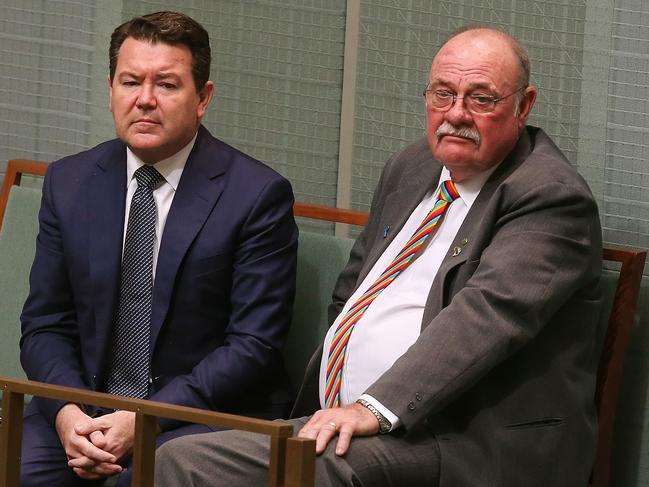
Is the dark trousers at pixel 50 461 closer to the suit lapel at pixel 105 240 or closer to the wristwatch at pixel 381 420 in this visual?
the suit lapel at pixel 105 240

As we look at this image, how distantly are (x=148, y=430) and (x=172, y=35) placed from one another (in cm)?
110

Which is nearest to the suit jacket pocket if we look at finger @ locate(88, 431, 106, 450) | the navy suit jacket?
the navy suit jacket

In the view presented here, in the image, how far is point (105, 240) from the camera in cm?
310

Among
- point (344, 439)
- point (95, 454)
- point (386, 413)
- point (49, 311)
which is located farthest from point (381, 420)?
point (49, 311)

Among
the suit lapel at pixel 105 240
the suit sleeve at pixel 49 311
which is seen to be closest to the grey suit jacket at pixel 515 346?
the suit lapel at pixel 105 240

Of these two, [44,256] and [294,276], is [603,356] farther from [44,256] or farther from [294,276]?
[44,256]

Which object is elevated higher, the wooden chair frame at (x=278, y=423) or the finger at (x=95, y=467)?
the wooden chair frame at (x=278, y=423)

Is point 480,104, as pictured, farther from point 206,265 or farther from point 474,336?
point 206,265

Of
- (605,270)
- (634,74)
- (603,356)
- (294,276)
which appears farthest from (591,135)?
(294,276)

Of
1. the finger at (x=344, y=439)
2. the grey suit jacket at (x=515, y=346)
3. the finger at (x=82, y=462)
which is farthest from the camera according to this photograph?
the finger at (x=82, y=462)

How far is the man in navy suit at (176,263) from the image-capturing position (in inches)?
118

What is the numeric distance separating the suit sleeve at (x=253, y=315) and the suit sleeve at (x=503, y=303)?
481mm

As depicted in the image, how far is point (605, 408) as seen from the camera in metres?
2.85

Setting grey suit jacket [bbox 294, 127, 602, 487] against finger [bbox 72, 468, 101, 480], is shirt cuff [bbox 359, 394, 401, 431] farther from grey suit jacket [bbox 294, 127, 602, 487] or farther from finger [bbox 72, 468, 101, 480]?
finger [bbox 72, 468, 101, 480]
